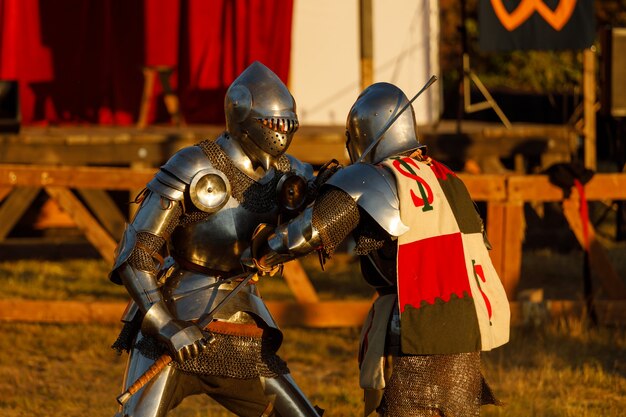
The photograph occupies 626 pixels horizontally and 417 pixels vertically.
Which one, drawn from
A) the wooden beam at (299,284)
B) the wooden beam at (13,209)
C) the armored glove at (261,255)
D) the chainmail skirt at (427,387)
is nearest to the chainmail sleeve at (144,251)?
the armored glove at (261,255)

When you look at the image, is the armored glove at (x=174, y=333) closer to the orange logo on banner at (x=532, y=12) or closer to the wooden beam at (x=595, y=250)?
the wooden beam at (x=595, y=250)

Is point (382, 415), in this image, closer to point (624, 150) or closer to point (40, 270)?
point (40, 270)

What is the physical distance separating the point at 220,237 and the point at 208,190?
0.21 metres

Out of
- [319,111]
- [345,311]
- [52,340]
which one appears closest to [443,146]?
[319,111]

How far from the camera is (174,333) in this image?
4250 millimetres

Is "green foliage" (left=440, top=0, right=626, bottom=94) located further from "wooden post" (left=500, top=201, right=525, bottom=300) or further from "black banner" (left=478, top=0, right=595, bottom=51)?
"wooden post" (left=500, top=201, right=525, bottom=300)

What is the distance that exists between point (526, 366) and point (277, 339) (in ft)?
10.2

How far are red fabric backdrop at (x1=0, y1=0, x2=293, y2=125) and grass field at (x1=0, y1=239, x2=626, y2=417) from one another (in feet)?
12.1

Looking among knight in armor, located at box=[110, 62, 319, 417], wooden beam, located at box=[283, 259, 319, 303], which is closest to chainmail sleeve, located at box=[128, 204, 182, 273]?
knight in armor, located at box=[110, 62, 319, 417]

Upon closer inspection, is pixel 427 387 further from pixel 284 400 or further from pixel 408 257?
pixel 284 400

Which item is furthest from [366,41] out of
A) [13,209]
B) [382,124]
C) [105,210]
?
[382,124]

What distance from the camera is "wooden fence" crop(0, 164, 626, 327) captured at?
25.0 feet

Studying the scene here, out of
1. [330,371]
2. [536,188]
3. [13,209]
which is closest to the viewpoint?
[330,371]

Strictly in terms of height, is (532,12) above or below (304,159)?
above
